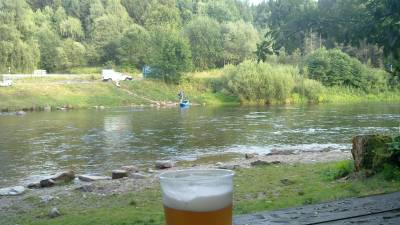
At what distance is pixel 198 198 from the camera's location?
2.02m

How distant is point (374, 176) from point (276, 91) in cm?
5344

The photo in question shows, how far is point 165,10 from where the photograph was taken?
109750 mm

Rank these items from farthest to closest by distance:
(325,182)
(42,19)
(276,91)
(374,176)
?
(42,19) → (276,91) → (325,182) → (374,176)

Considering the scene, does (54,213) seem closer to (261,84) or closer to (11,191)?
(11,191)

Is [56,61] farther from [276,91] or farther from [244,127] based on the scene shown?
[244,127]

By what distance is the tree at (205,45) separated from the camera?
279 ft

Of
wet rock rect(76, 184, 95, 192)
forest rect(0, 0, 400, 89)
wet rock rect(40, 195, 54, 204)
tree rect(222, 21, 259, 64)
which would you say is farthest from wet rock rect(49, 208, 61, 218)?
tree rect(222, 21, 259, 64)

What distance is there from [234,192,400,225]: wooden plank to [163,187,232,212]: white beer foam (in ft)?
4.06

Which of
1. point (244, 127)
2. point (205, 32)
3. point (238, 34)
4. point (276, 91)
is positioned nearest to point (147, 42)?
point (205, 32)

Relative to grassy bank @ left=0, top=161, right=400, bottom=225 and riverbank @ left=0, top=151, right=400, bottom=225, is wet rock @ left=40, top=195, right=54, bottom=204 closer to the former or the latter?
riverbank @ left=0, top=151, right=400, bottom=225

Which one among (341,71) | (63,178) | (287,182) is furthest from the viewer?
(341,71)

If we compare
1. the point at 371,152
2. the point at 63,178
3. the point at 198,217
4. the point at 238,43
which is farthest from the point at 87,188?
the point at 238,43

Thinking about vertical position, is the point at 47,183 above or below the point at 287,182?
below

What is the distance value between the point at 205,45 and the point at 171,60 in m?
15.1
